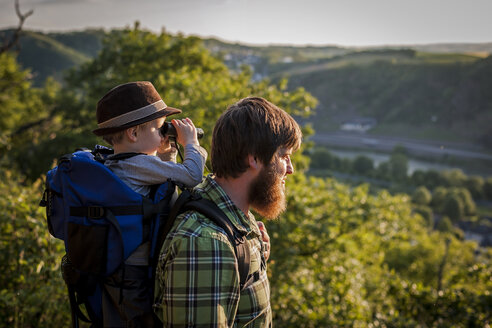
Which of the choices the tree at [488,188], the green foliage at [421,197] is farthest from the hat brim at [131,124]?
Result: the tree at [488,188]

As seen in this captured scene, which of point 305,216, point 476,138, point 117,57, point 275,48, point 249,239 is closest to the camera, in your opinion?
point 249,239

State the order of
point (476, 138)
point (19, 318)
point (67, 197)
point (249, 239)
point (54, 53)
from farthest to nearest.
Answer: point (54, 53) → point (476, 138) → point (19, 318) → point (249, 239) → point (67, 197)

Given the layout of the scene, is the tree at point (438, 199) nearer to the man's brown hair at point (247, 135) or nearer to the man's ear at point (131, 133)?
the man's brown hair at point (247, 135)

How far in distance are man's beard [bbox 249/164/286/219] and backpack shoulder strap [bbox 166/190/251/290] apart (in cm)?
21

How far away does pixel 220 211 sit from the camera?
4.77ft

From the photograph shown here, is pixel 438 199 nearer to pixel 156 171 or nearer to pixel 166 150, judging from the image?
pixel 166 150

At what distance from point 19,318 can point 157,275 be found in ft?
8.82

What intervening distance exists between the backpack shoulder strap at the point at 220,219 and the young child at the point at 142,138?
18 centimetres

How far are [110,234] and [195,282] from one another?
0.39 m

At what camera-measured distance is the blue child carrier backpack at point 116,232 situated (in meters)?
1.38

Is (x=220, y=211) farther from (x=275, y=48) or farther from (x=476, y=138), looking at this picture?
(x=275, y=48)

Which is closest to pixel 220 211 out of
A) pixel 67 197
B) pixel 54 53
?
pixel 67 197

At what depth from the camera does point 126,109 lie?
1.63 meters

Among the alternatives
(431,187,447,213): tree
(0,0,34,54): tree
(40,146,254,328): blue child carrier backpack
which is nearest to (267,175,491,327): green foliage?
(40,146,254,328): blue child carrier backpack
